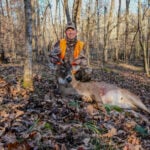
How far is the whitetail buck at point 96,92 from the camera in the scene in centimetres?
773

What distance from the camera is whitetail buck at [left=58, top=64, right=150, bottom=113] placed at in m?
7.73

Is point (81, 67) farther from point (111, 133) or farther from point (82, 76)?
point (111, 133)

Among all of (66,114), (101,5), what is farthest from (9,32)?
(66,114)

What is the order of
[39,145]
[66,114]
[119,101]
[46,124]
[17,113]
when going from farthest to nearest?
1. [119,101]
2. [66,114]
3. [17,113]
4. [46,124]
5. [39,145]

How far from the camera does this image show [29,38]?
27.8ft

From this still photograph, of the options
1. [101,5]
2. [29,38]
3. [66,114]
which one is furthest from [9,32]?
[66,114]

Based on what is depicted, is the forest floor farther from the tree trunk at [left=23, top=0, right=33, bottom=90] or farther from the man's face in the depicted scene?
the man's face

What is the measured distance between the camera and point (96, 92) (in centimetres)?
782

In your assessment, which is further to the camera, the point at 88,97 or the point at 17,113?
the point at 88,97

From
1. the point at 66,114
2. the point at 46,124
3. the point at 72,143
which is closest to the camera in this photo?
the point at 72,143

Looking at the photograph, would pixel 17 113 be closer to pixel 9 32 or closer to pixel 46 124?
pixel 46 124

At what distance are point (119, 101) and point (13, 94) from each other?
2.65 metres

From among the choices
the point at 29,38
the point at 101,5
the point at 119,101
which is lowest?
the point at 119,101

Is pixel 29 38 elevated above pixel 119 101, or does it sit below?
above
